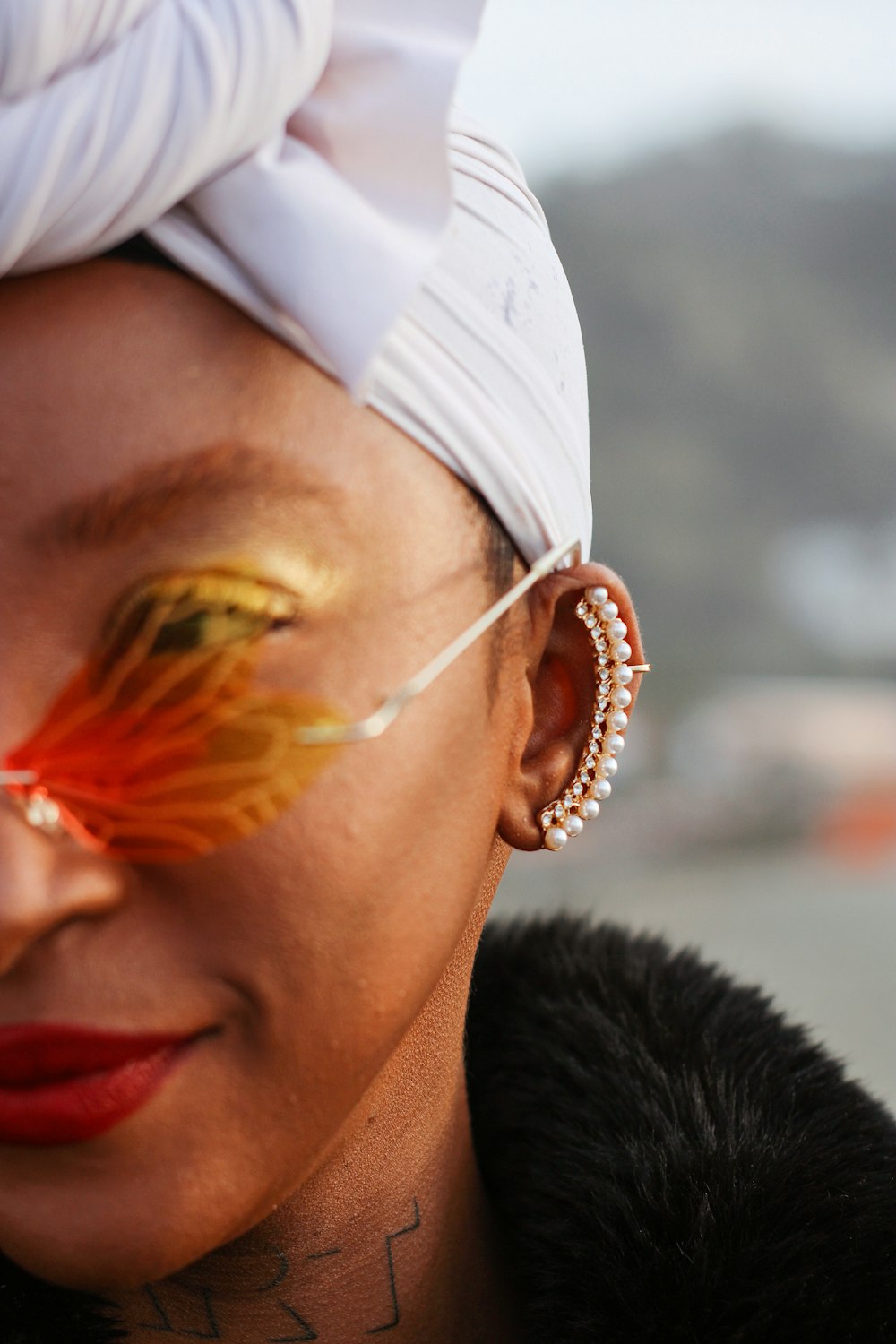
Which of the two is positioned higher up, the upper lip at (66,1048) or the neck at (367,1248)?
the upper lip at (66,1048)

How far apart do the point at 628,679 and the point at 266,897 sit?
48 cm

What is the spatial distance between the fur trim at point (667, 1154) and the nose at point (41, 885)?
2.37ft

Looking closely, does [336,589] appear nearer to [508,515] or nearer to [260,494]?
[260,494]

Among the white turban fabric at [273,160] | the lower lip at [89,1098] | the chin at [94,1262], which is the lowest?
the chin at [94,1262]

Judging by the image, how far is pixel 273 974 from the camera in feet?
3.58

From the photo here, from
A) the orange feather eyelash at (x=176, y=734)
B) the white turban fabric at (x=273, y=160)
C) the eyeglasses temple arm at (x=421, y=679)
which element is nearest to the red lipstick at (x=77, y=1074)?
the orange feather eyelash at (x=176, y=734)

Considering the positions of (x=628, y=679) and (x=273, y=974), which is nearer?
(x=273, y=974)

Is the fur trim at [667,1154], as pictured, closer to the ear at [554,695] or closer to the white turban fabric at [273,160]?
the ear at [554,695]

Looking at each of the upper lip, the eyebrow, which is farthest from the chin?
the eyebrow

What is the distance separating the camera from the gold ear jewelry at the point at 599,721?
53.8 inches

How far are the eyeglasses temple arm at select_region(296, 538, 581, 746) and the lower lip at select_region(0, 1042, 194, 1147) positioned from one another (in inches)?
11.1

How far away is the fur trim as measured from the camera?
1.36 metres

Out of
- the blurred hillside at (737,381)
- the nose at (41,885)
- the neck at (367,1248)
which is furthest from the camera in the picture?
the blurred hillside at (737,381)

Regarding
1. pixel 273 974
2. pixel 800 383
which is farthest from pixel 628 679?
pixel 800 383
